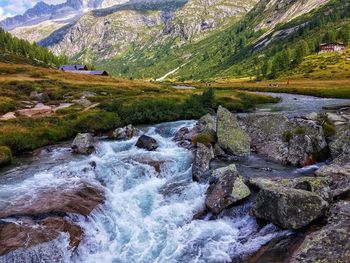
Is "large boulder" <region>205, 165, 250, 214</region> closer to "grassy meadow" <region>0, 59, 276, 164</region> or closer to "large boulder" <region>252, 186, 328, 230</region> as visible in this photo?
"large boulder" <region>252, 186, 328, 230</region>

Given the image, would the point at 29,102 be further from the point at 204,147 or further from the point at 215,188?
the point at 215,188

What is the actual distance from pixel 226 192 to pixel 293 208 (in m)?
6.31

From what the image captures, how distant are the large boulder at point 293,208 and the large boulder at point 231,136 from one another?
17.3m

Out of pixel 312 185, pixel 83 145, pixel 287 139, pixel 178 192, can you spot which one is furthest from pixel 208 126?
pixel 312 185

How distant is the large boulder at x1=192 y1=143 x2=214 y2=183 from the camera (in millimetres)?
34188

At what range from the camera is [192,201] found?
30.2 meters

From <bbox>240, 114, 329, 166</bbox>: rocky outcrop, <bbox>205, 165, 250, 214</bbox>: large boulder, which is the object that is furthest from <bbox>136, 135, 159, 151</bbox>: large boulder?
<bbox>205, 165, 250, 214</bbox>: large boulder

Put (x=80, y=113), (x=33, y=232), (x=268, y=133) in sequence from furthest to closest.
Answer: (x=80, y=113)
(x=268, y=133)
(x=33, y=232)

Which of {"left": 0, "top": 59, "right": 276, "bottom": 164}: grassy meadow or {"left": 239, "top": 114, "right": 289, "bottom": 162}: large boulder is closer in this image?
{"left": 239, "top": 114, "right": 289, "bottom": 162}: large boulder

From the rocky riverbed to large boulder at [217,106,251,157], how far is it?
128 mm

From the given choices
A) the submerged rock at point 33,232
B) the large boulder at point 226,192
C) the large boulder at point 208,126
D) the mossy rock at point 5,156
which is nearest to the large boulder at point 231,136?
the large boulder at point 208,126

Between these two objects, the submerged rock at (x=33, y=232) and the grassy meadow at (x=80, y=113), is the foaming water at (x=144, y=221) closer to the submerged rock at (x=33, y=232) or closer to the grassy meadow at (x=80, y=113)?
the submerged rock at (x=33, y=232)

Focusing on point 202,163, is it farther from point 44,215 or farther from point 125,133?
point 125,133

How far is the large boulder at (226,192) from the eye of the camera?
27.3 m
